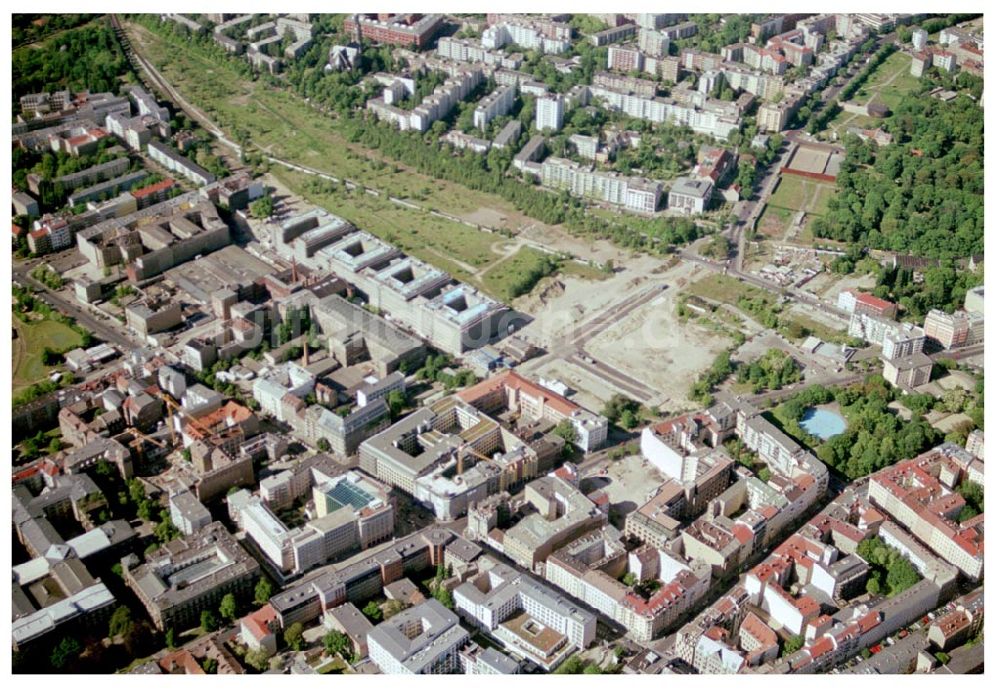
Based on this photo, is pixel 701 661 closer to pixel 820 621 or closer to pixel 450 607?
pixel 820 621

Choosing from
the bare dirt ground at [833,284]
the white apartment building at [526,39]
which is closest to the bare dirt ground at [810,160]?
the bare dirt ground at [833,284]

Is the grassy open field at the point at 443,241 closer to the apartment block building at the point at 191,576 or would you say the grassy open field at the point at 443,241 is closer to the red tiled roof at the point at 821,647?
the apartment block building at the point at 191,576

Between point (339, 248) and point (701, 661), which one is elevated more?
point (339, 248)

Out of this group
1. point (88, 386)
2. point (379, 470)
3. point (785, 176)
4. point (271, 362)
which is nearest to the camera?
point (379, 470)

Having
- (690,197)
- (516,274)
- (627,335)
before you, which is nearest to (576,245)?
(516,274)

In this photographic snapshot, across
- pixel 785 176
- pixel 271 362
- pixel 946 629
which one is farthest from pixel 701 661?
pixel 785 176

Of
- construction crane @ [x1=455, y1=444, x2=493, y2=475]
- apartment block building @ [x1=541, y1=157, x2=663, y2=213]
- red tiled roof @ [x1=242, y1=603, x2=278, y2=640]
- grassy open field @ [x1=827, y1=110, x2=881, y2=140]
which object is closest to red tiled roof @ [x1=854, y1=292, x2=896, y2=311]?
apartment block building @ [x1=541, y1=157, x2=663, y2=213]
